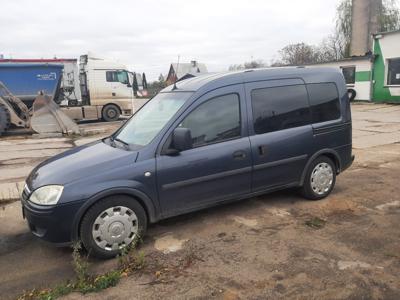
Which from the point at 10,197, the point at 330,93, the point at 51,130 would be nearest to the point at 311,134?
the point at 330,93

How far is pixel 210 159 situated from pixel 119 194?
3.63 feet

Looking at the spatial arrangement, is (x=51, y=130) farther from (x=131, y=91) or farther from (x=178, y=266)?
(x=178, y=266)

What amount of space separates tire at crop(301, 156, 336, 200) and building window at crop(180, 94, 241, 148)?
1404 mm

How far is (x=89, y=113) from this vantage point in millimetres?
19578

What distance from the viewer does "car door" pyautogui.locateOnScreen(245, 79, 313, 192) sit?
4859 mm

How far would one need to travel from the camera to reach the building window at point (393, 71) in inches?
834

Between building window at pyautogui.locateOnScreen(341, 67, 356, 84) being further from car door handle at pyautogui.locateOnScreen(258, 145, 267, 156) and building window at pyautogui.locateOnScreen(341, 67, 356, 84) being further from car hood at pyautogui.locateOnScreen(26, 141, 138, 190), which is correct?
car hood at pyautogui.locateOnScreen(26, 141, 138, 190)

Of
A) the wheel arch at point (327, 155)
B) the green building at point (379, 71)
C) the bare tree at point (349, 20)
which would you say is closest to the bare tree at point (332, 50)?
the bare tree at point (349, 20)

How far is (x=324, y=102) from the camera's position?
18.0 ft

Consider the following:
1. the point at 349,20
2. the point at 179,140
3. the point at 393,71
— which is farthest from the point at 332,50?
the point at 179,140

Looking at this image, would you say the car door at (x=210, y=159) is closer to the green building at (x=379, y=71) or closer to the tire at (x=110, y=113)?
the tire at (x=110, y=113)

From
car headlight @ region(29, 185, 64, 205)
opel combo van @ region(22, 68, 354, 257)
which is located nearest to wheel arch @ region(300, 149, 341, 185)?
opel combo van @ region(22, 68, 354, 257)

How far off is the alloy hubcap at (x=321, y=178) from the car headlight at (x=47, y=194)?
339 centimetres

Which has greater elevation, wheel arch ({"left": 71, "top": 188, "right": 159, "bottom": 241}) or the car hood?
the car hood
